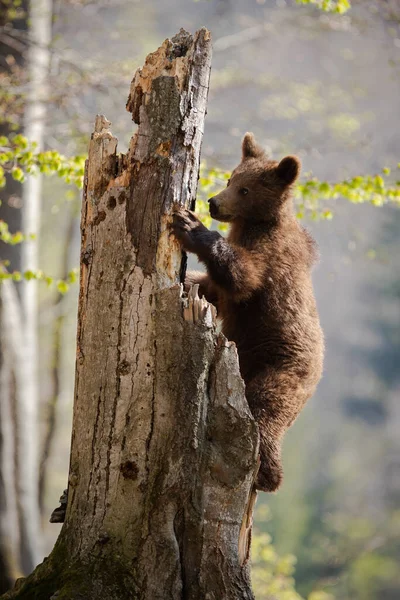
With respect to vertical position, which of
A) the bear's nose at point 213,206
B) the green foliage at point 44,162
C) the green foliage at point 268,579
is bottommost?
the green foliage at point 268,579

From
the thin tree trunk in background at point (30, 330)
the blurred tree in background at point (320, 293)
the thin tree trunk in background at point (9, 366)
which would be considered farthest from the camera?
→ the blurred tree in background at point (320, 293)

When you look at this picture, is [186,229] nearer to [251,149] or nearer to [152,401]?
[152,401]

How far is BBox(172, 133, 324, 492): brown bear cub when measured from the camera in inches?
170

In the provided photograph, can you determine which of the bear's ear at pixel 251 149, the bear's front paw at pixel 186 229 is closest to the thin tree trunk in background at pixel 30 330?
the bear's ear at pixel 251 149

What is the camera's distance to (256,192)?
5.11m

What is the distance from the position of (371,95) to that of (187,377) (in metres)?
19.3

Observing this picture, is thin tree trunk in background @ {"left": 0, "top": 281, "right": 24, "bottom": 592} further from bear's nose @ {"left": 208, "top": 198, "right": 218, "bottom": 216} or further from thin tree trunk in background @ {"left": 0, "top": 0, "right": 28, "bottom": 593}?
bear's nose @ {"left": 208, "top": 198, "right": 218, "bottom": 216}

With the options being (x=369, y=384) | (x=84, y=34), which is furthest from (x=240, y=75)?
(x=369, y=384)

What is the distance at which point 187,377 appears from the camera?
12.5 ft

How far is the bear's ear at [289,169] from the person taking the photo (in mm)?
5105

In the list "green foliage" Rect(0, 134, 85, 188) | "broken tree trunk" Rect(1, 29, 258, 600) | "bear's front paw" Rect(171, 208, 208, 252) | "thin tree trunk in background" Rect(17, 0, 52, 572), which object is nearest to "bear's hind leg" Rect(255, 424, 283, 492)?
"broken tree trunk" Rect(1, 29, 258, 600)

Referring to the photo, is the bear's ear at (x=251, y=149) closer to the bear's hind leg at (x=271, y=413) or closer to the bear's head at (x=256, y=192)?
the bear's head at (x=256, y=192)

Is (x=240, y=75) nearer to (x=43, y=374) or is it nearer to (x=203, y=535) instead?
(x=43, y=374)

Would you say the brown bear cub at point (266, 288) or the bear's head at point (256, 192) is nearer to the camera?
the brown bear cub at point (266, 288)
